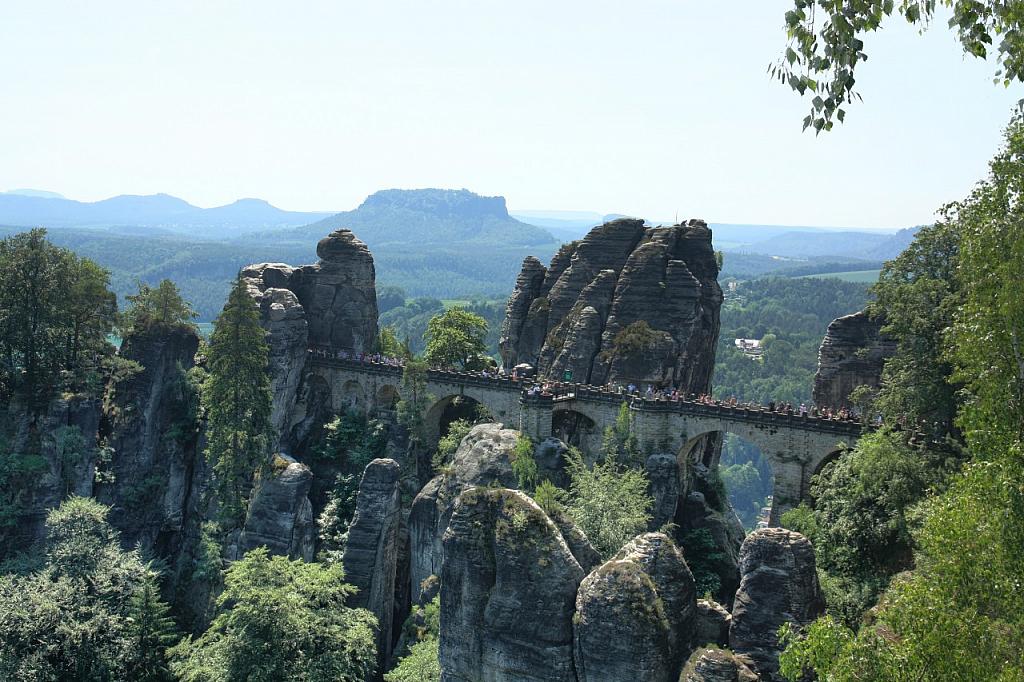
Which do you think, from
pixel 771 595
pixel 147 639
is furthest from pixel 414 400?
pixel 771 595

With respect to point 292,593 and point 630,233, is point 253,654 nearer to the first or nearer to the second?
point 292,593

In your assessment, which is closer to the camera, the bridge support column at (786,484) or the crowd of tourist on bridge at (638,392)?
the bridge support column at (786,484)

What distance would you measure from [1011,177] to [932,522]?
319 inches

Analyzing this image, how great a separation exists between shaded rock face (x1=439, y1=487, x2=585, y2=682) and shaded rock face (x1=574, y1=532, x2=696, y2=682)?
29.6 inches

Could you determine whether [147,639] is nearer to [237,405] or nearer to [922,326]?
[237,405]

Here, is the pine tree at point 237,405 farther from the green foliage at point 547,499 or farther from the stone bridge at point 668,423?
the green foliage at point 547,499

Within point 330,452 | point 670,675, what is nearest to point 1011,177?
point 670,675

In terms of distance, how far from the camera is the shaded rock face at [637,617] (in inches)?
941

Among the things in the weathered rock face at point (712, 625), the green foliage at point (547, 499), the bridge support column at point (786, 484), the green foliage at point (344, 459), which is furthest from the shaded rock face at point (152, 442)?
the weathered rock face at point (712, 625)

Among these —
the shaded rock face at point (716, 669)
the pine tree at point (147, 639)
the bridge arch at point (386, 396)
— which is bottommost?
the pine tree at point (147, 639)

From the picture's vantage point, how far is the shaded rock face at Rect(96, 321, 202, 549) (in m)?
53.6

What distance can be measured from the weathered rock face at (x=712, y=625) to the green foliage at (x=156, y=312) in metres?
43.1

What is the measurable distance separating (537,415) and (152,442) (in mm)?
24311

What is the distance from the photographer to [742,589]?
25312 mm
